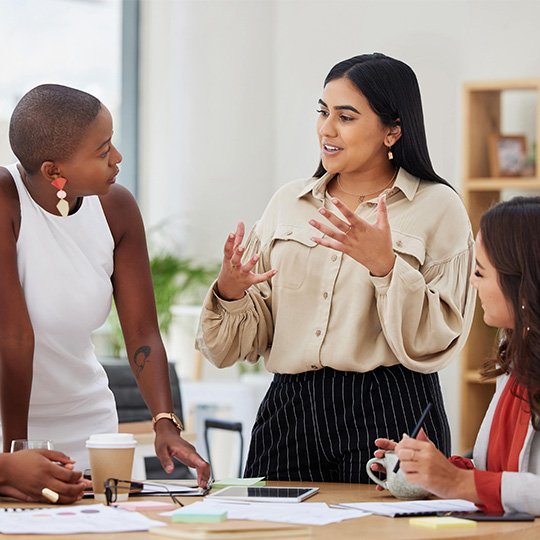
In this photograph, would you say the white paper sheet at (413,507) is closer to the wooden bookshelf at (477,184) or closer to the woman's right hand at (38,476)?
the woman's right hand at (38,476)

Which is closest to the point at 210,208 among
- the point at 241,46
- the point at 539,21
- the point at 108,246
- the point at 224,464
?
the point at 241,46

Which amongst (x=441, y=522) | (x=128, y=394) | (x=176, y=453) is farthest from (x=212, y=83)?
(x=441, y=522)

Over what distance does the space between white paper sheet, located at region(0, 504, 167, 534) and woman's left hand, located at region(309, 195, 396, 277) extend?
27.5 inches

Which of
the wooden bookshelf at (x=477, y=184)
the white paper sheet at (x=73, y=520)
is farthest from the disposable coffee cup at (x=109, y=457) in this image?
the wooden bookshelf at (x=477, y=184)

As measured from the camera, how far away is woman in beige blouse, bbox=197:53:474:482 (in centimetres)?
199

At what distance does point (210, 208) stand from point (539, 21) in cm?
207

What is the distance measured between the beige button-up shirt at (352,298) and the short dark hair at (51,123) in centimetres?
47

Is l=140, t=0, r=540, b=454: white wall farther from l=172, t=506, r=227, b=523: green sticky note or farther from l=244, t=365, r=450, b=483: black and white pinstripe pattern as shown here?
l=172, t=506, r=227, b=523: green sticky note

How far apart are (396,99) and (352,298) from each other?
0.48 metres

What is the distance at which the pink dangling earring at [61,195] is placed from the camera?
1953 millimetres

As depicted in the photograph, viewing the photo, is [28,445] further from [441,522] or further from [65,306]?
[441,522]

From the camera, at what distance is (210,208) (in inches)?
215

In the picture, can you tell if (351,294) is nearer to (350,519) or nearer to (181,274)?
(350,519)

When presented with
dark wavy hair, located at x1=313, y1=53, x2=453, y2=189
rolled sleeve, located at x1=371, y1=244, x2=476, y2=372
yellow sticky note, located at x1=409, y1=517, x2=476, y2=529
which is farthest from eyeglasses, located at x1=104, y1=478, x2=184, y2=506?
dark wavy hair, located at x1=313, y1=53, x2=453, y2=189
